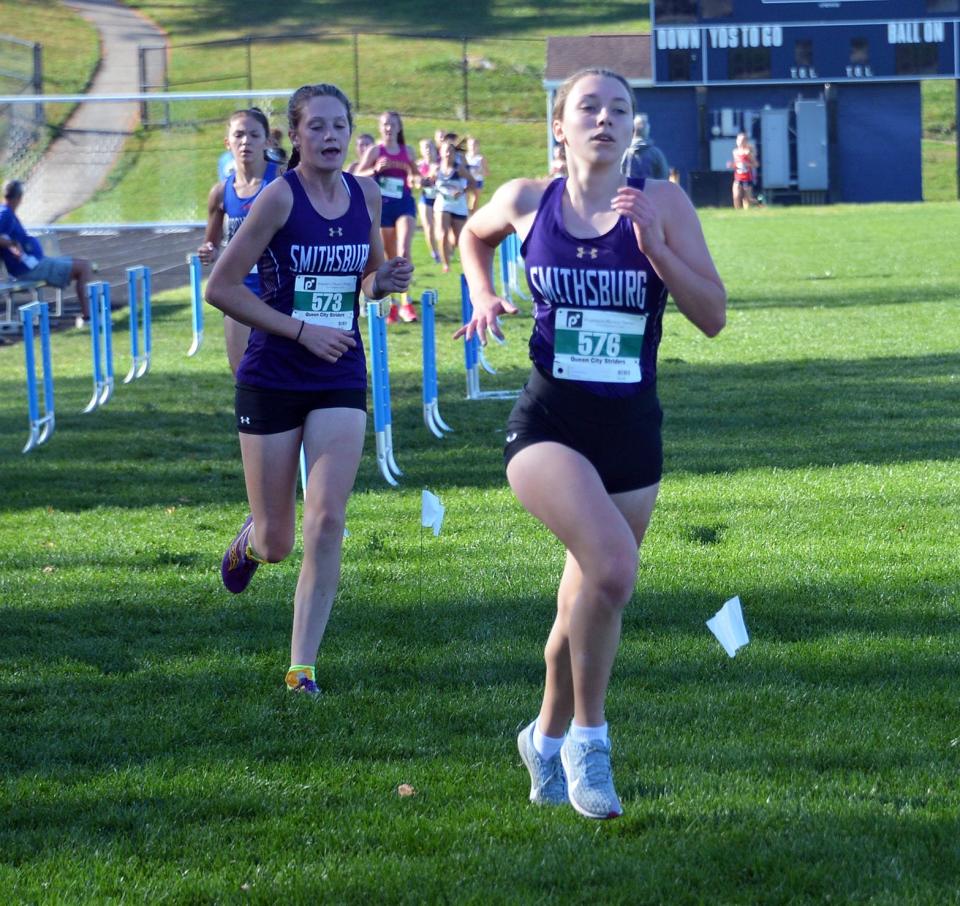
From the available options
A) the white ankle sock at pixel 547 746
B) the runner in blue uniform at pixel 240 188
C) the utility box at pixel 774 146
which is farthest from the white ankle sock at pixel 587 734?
the utility box at pixel 774 146

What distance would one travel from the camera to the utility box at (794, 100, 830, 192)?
52875 millimetres

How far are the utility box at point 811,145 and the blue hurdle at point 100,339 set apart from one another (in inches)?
1652

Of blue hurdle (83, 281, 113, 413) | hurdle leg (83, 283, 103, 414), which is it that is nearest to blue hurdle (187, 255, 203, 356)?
blue hurdle (83, 281, 113, 413)

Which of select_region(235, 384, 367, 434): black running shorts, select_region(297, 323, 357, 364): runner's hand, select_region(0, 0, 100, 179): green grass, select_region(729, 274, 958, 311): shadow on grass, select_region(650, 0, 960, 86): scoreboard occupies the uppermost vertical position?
select_region(0, 0, 100, 179): green grass

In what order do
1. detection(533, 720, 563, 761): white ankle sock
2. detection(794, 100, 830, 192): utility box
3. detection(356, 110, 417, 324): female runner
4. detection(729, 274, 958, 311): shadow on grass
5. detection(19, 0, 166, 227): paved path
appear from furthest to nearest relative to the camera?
detection(794, 100, 830, 192): utility box → detection(19, 0, 166, 227): paved path → detection(729, 274, 958, 311): shadow on grass → detection(356, 110, 417, 324): female runner → detection(533, 720, 563, 761): white ankle sock

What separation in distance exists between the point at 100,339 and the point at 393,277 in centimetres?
829

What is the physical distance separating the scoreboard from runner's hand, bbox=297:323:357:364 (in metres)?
44.8

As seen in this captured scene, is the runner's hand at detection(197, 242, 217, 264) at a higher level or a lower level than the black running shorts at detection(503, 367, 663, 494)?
higher

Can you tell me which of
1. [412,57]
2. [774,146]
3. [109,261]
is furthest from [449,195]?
[412,57]

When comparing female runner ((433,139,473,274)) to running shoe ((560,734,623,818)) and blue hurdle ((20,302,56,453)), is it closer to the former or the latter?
blue hurdle ((20,302,56,453))

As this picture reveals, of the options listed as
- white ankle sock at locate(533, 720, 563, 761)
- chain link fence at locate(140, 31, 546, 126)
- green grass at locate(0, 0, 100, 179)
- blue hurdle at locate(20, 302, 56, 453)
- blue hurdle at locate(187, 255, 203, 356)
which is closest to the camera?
white ankle sock at locate(533, 720, 563, 761)

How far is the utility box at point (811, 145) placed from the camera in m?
52.9

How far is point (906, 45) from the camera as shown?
165ft

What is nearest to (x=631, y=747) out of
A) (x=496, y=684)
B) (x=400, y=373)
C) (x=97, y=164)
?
(x=496, y=684)
